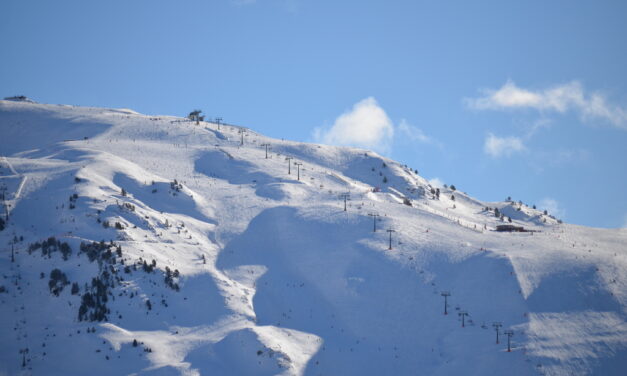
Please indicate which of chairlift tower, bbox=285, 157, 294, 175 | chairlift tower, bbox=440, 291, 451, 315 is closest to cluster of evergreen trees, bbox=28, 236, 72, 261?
chairlift tower, bbox=440, 291, 451, 315

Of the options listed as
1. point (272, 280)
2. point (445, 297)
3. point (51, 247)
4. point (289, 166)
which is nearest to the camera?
point (51, 247)

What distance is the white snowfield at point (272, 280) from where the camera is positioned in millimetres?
61750

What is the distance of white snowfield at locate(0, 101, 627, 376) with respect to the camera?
203 feet

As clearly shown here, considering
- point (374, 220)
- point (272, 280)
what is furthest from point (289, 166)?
point (272, 280)

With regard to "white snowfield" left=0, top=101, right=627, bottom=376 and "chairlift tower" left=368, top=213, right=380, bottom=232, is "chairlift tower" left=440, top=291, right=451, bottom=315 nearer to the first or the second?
"white snowfield" left=0, top=101, right=627, bottom=376

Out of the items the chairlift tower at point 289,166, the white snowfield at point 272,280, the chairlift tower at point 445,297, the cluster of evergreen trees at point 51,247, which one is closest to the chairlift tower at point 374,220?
the white snowfield at point 272,280

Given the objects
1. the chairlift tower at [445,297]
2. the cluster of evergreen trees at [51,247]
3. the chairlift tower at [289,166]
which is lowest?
the chairlift tower at [445,297]

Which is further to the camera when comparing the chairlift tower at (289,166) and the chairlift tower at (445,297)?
the chairlift tower at (289,166)

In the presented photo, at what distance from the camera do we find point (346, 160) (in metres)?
130

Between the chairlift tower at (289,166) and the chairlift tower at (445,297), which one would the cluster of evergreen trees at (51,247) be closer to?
the chairlift tower at (445,297)

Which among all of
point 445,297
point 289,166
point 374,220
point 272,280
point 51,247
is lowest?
point 445,297

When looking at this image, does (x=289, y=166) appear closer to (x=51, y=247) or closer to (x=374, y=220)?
(x=374, y=220)

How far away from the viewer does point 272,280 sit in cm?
7669

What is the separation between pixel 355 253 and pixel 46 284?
35.3 meters
